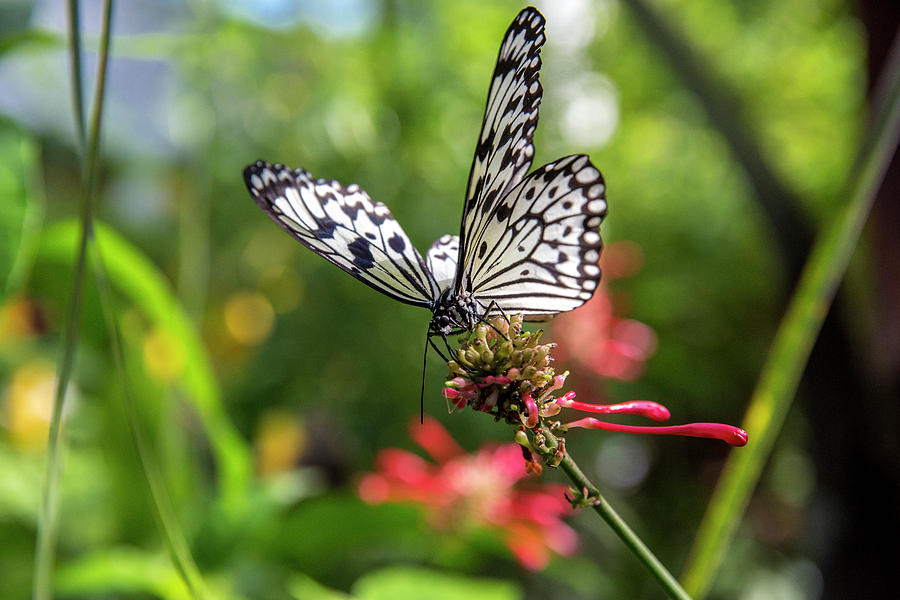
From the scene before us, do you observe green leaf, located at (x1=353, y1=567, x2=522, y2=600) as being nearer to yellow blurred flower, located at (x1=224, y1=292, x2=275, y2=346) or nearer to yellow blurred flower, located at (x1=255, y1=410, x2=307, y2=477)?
yellow blurred flower, located at (x1=255, y1=410, x2=307, y2=477)

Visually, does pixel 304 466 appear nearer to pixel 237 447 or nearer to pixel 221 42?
pixel 237 447

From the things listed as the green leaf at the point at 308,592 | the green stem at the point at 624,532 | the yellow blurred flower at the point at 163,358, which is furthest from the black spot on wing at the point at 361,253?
the yellow blurred flower at the point at 163,358

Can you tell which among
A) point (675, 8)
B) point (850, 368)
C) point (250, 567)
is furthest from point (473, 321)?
point (675, 8)

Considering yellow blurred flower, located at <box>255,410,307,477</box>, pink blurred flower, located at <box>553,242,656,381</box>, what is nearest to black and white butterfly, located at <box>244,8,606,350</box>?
pink blurred flower, located at <box>553,242,656,381</box>

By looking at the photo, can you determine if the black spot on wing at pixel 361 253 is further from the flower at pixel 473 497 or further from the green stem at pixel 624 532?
the flower at pixel 473 497

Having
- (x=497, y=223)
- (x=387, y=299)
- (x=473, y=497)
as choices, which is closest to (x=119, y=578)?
(x=473, y=497)
